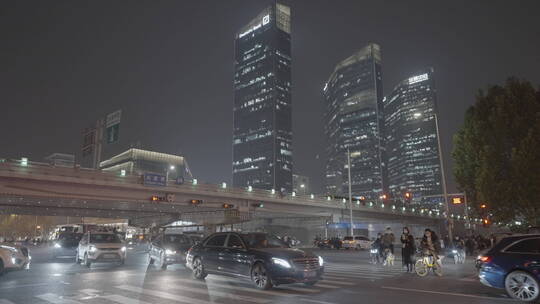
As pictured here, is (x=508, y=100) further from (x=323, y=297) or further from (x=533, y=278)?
(x=323, y=297)

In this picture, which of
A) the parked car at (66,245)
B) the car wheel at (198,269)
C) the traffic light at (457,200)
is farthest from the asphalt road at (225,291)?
the traffic light at (457,200)

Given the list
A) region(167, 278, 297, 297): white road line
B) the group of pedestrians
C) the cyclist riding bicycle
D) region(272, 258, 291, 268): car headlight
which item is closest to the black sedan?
region(272, 258, 291, 268): car headlight

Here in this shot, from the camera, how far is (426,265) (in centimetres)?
1578

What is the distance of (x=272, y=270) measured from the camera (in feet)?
36.8

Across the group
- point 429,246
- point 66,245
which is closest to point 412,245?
point 429,246

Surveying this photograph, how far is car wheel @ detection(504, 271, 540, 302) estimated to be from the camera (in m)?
9.78

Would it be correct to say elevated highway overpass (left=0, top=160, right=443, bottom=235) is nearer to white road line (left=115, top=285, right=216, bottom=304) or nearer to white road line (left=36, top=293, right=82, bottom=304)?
white road line (left=36, top=293, right=82, bottom=304)

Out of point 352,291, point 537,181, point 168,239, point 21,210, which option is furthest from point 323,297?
point 21,210

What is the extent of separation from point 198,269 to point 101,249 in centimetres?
735

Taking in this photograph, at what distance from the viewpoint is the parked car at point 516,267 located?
32.4ft

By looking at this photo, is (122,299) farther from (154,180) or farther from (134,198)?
(134,198)

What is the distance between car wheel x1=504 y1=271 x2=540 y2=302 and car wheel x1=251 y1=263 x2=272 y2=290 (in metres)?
6.13

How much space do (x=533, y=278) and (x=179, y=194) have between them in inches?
1701

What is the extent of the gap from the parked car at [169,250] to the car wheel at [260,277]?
7.29m
